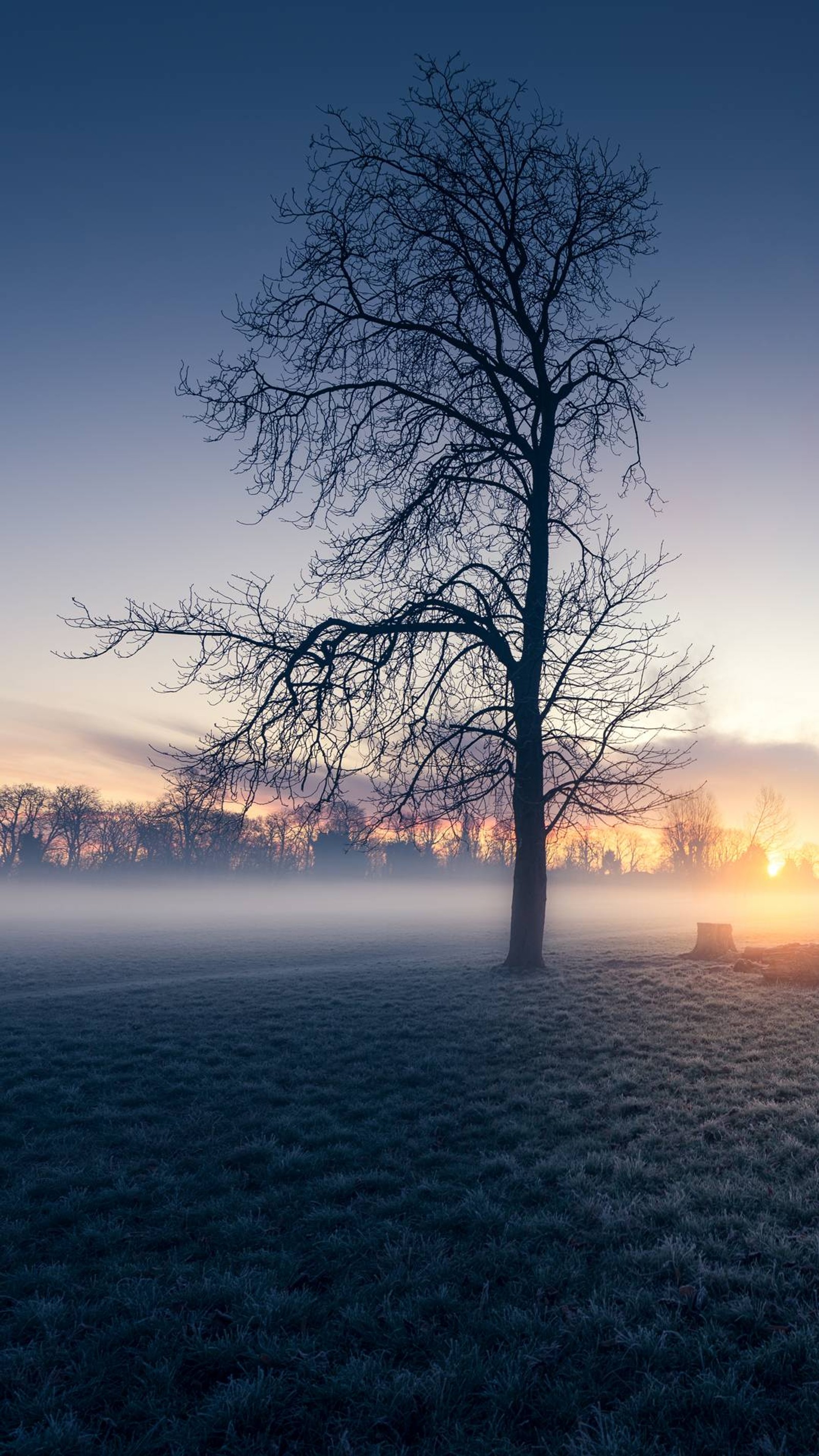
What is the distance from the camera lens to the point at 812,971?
43.2 feet

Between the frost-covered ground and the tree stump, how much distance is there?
517cm

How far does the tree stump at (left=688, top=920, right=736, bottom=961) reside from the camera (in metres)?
16.5

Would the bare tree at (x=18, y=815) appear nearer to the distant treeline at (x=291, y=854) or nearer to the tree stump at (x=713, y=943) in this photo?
the distant treeline at (x=291, y=854)

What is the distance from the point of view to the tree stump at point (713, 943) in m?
16.5

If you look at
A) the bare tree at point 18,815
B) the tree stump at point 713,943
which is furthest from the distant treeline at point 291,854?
the tree stump at point 713,943

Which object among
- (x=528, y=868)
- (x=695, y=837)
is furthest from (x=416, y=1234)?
(x=695, y=837)

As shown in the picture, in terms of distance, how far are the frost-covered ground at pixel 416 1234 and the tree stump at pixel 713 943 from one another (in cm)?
517

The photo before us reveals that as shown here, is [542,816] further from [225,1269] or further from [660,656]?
[225,1269]

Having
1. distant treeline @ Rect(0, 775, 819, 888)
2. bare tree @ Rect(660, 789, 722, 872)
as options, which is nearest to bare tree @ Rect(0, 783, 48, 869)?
distant treeline @ Rect(0, 775, 819, 888)

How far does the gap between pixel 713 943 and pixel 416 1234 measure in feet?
47.3

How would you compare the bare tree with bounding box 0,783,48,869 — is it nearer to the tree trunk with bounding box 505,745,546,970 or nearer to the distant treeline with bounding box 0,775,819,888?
the distant treeline with bounding box 0,775,819,888

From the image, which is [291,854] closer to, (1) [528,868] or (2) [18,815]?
(2) [18,815]

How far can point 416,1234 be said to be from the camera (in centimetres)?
466

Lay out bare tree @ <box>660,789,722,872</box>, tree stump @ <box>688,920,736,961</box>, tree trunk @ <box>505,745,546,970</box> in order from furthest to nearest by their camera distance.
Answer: bare tree @ <box>660,789,722,872</box> → tree stump @ <box>688,920,736,961</box> → tree trunk @ <box>505,745,546,970</box>
